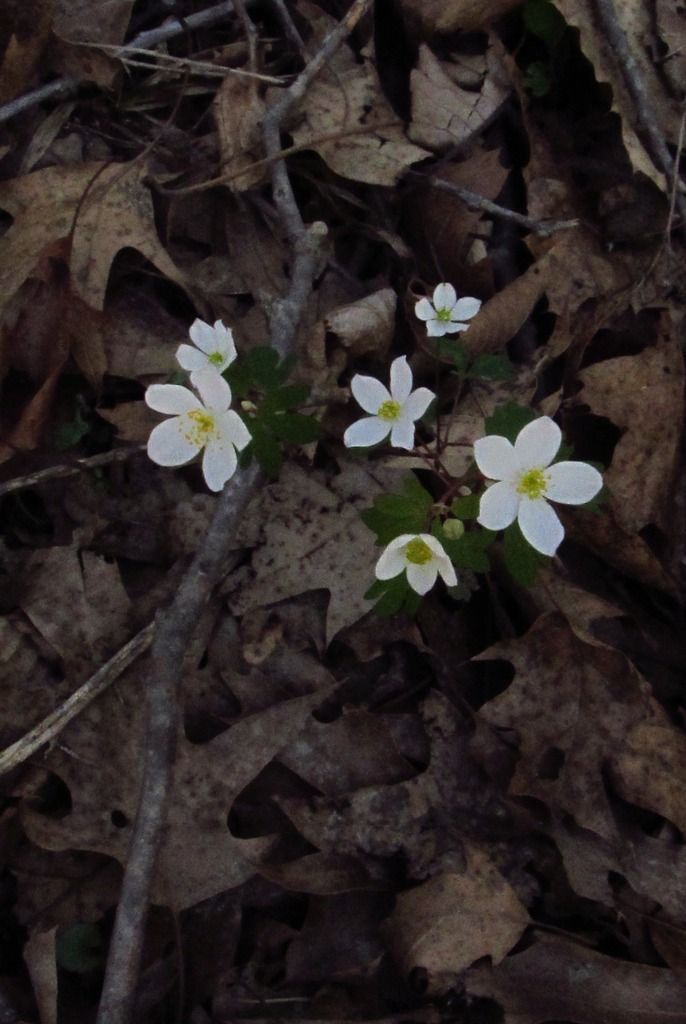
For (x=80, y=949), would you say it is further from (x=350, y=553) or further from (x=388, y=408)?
(x=388, y=408)

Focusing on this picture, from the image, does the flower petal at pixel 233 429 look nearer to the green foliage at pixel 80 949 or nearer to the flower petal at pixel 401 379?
the flower petal at pixel 401 379

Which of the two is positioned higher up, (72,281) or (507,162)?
(72,281)

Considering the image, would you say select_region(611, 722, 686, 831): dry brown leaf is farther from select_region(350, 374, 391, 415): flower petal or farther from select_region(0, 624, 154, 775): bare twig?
select_region(0, 624, 154, 775): bare twig

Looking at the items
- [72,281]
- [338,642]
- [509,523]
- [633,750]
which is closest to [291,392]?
[509,523]

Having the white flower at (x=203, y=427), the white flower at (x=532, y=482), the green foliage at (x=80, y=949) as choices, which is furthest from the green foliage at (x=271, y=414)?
the green foliage at (x=80, y=949)

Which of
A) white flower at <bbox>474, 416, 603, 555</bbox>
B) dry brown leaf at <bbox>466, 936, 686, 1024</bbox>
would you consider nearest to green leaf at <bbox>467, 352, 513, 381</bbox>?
white flower at <bbox>474, 416, 603, 555</bbox>

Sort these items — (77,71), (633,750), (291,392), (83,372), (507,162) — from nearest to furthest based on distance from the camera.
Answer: (291,392) → (633,750) → (83,372) → (77,71) → (507,162)

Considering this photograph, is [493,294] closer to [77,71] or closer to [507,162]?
[507,162]
